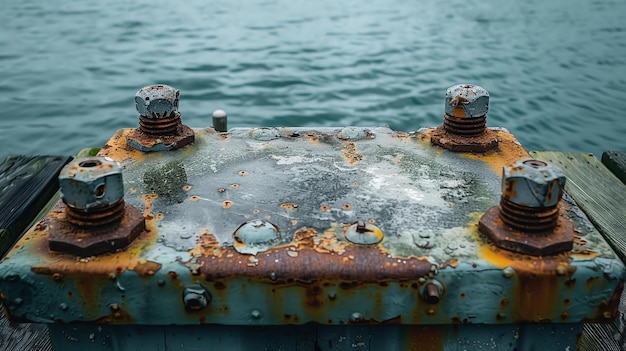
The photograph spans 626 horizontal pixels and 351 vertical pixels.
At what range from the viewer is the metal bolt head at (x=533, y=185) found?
1.76 meters

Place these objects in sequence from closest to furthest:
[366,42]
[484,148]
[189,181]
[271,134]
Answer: [189,181]
[484,148]
[271,134]
[366,42]

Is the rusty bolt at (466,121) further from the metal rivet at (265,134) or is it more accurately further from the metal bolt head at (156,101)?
the metal bolt head at (156,101)

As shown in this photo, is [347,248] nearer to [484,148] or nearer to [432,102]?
[484,148]

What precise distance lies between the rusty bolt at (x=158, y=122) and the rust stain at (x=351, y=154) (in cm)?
65

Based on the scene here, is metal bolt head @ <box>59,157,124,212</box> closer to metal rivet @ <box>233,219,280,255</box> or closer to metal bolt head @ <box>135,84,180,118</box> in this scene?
metal rivet @ <box>233,219,280,255</box>

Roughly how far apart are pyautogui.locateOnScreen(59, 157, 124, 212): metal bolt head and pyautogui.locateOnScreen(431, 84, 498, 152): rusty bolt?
134 centimetres

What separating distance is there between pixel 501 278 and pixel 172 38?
8.63 metres

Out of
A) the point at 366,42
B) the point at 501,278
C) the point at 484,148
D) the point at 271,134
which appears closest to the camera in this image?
the point at 501,278

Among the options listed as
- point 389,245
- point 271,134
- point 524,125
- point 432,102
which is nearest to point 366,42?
point 432,102

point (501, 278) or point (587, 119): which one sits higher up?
point (501, 278)

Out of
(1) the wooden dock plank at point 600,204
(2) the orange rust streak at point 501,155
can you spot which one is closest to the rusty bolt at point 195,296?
(2) the orange rust streak at point 501,155

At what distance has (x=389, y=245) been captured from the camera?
1.87 meters

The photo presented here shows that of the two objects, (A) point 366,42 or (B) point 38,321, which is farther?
(A) point 366,42

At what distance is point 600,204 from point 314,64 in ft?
17.8
